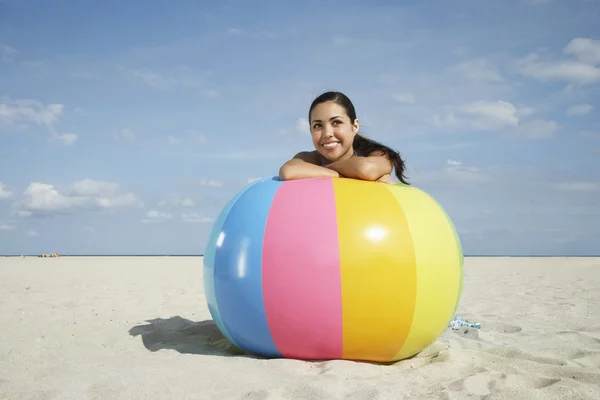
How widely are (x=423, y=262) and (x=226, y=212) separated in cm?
154

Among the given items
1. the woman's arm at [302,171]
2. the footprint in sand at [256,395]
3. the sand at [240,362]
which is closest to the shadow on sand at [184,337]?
the sand at [240,362]

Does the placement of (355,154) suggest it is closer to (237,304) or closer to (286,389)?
(237,304)

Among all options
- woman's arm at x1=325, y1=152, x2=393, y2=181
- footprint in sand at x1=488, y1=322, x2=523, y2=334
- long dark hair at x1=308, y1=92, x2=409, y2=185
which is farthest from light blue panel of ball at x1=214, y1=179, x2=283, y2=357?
footprint in sand at x1=488, y1=322, x2=523, y2=334

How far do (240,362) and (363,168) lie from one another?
1.69 m

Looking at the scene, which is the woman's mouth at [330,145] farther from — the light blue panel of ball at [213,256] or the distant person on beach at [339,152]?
the light blue panel of ball at [213,256]

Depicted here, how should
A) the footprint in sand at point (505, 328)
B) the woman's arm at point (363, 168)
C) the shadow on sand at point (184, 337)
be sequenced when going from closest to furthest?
1. the woman's arm at point (363, 168)
2. the shadow on sand at point (184, 337)
3. the footprint in sand at point (505, 328)

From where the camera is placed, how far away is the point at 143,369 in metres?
3.91

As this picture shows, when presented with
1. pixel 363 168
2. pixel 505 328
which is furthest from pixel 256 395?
pixel 505 328

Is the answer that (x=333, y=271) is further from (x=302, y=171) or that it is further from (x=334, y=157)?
(x=334, y=157)

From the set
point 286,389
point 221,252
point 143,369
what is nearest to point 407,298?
point 286,389

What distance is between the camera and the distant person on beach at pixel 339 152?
4.09 metres

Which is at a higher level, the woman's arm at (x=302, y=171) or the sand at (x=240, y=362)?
A: the woman's arm at (x=302, y=171)

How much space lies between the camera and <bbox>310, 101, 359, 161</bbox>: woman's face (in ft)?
14.4

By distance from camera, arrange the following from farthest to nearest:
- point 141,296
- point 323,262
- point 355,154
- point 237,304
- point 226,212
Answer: point 141,296, point 355,154, point 226,212, point 237,304, point 323,262
